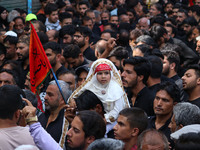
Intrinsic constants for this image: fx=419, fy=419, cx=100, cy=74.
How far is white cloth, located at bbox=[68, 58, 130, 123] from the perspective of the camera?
5.21 m

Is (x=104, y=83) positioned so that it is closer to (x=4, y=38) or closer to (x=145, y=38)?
(x=145, y=38)

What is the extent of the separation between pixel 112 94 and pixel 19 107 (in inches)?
61.0

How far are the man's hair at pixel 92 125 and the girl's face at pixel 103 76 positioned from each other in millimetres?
1402

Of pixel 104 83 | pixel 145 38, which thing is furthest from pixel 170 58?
pixel 104 83

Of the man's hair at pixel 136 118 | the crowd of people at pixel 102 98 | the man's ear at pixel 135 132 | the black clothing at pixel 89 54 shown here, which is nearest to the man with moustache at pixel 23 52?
the crowd of people at pixel 102 98

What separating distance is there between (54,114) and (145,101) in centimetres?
125

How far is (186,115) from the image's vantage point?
14.7 ft

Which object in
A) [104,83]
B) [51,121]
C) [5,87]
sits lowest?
[51,121]

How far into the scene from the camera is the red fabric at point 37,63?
211 inches

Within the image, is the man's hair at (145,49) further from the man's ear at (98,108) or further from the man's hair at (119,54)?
the man's ear at (98,108)

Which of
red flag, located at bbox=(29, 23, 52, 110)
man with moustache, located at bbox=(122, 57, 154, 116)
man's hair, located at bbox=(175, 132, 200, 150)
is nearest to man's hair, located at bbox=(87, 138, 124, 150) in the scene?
man's hair, located at bbox=(175, 132, 200, 150)

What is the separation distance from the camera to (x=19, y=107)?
4066mm

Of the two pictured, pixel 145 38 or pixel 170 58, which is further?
pixel 145 38

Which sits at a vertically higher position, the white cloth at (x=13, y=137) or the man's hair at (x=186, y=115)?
the white cloth at (x=13, y=137)
